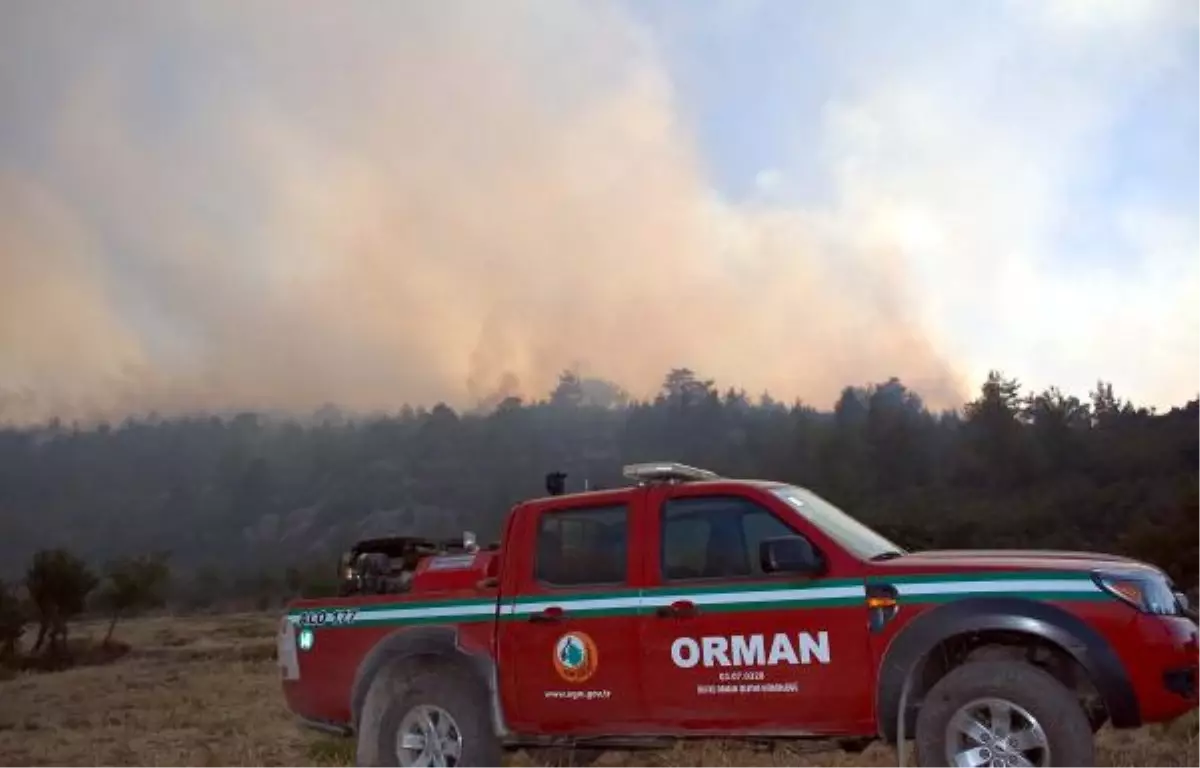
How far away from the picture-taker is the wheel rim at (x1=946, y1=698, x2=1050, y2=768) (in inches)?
241

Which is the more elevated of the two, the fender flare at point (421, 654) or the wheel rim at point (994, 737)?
the fender flare at point (421, 654)

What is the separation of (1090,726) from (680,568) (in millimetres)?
2367

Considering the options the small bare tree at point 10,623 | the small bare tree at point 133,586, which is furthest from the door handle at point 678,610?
the small bare tree at point 133,586

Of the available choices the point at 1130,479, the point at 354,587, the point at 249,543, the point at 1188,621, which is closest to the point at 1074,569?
the point at 1188,621

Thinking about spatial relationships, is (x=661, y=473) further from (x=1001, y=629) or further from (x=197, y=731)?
(x=197, y=731)

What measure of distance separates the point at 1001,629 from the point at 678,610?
1.80m

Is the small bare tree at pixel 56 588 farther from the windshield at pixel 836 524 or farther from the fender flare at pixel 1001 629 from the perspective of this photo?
the fender flare at pixel 1001 629

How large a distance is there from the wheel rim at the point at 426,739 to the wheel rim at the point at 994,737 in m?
3.18

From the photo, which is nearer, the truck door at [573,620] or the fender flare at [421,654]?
the truck door at [573,620]

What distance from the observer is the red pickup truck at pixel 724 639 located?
621 cm

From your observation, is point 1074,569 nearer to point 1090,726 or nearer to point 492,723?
point 1090,726

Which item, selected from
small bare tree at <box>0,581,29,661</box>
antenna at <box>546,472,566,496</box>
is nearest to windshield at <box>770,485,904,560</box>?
antenna at <box>546,472,566,496</box>

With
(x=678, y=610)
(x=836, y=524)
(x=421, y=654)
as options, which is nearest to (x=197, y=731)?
(x=421, y=654)

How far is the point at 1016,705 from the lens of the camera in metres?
6.14
